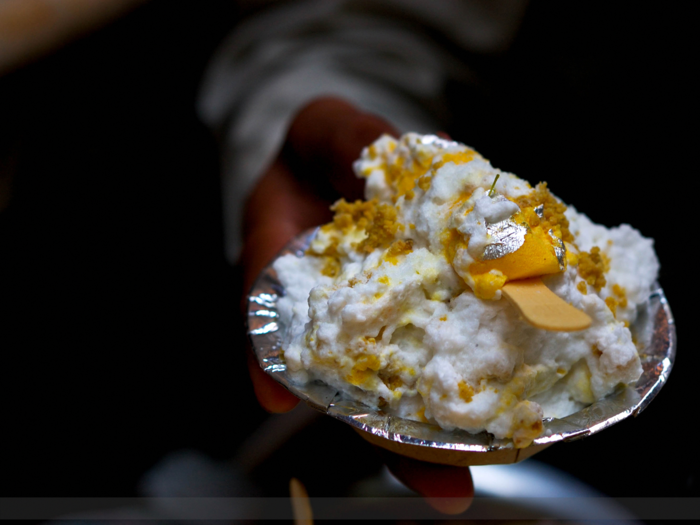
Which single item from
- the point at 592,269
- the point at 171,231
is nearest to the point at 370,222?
the point at 592,269

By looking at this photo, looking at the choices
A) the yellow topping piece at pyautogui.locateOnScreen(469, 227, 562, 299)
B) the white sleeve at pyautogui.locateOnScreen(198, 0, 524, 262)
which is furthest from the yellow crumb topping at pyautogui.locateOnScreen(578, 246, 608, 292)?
the white sleeve at pyautogui.locateOnScreen(198, 0, 524, 262)

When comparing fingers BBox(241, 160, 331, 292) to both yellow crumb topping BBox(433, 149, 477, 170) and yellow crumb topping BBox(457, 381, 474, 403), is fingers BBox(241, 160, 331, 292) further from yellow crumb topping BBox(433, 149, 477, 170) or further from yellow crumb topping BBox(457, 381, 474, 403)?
yellow crumb topping BBox(457, 381, 474, 403)

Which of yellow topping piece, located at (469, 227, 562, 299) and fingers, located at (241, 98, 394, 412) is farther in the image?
fingers, located at (241, 98, 394, 412)

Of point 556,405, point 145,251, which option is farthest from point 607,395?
point 145,251

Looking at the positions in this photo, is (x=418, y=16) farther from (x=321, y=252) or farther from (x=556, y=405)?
(x=556, y=405)

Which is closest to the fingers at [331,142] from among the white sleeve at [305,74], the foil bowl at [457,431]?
the white sleeve at [305,74]

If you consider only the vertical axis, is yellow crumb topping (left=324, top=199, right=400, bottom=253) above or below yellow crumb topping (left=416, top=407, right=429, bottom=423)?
above

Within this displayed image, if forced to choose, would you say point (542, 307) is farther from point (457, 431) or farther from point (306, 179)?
point (306, 179)
